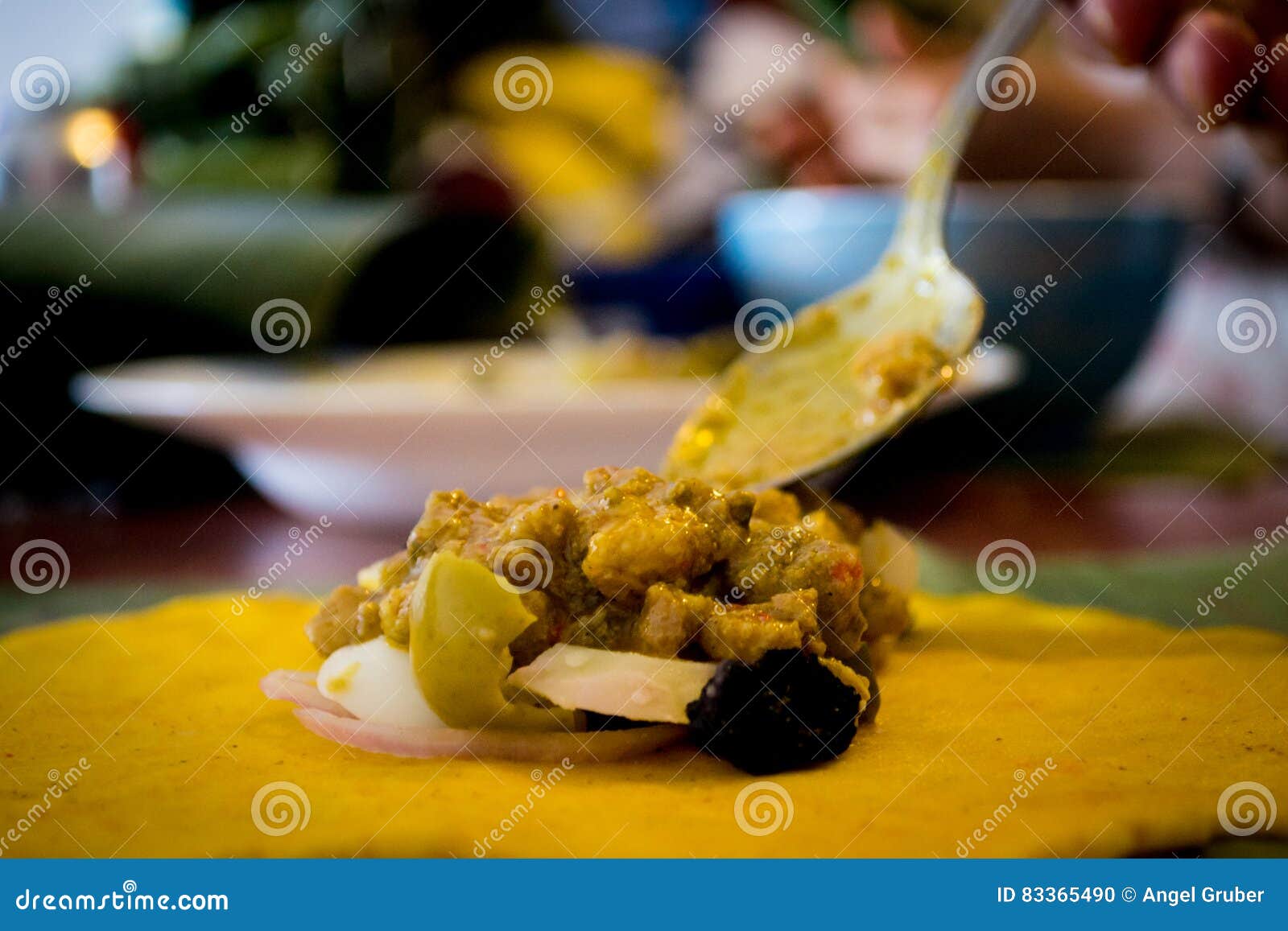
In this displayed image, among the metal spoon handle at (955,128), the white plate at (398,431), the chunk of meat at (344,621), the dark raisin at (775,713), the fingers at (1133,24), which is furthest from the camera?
the white plate at (398,431)

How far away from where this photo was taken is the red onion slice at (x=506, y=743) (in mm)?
1208

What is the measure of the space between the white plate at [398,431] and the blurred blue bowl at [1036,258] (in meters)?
0.54

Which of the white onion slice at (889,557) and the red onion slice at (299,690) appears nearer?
the red onion slice at (299,690)

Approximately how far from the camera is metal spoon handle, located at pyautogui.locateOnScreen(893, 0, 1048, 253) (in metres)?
1.83

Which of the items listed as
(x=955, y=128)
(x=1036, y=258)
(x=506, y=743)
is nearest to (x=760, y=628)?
(x=506, y=743)

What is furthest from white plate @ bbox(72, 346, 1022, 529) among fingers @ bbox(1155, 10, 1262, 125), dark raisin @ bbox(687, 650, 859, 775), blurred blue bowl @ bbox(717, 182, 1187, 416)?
dark raisin @ bbox(687, 650, 859, 775)

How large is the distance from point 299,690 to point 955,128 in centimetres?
129

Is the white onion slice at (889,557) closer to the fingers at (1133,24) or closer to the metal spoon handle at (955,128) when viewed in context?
the metal spoon handle at (955,128)

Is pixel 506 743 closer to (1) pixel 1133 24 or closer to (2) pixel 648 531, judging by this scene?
(2) pixel 648 531

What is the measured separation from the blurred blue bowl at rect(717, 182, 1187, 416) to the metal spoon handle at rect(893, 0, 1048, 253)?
1125 millimetres

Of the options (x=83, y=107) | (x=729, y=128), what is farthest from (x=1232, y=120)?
(x=729, y=128)

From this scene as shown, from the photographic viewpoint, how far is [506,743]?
121 centimetres

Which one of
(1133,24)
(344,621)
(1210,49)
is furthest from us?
(1133,24)

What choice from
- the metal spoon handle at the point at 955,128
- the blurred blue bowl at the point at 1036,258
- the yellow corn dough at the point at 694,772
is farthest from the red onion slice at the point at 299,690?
the blurred blue bowl at the point at 1036,258
